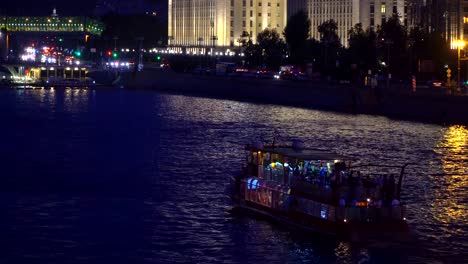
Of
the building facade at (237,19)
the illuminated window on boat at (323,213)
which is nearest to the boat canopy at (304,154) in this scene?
the illuminated window on boat at (323,213)

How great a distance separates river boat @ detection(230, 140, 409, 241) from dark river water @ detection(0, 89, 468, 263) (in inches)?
13.8

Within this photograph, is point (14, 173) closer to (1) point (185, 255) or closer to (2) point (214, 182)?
(2) point (214, 182)

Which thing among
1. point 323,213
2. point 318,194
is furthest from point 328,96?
point 323,213

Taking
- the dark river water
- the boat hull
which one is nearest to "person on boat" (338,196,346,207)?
the boat hull

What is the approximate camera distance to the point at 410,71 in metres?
75.9

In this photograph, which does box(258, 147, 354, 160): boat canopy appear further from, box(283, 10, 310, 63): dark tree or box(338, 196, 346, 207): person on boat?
box(283, 10, 310, 63): dark tree

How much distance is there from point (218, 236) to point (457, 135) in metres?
26.6

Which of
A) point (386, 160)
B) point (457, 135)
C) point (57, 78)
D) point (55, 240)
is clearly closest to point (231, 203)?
point (55, 240)

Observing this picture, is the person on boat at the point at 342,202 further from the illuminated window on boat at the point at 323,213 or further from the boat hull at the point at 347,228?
the illuminated window on boat at the point at 323,213

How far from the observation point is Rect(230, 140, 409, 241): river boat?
79.2 ft

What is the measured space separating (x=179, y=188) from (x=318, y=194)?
8.11 metres

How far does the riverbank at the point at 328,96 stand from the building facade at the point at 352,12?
24010 mm

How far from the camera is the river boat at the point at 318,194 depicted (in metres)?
24.1

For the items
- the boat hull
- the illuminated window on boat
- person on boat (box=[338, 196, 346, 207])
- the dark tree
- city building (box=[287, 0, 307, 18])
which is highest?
city building (box=[287, 0, 307, 18])
